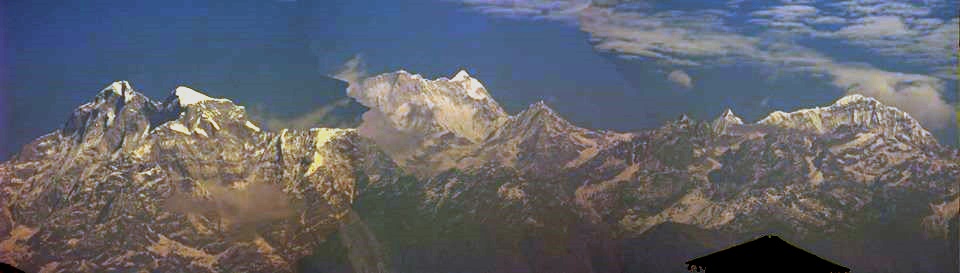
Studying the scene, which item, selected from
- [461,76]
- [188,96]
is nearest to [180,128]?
[188,96]

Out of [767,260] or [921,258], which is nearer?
[767,260]

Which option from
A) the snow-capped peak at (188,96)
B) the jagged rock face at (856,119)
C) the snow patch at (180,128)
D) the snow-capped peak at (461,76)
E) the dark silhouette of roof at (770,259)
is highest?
the snow-capped peak at (461,76)

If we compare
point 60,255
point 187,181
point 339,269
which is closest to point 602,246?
point 339,269

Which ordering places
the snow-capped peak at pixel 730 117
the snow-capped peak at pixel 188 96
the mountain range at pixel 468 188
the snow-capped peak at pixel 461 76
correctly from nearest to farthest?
the mountain range at pixel 468 188, the snow-capped peak at pixel 188 96, the snow-capped peak at pixel 461 76, the snow-capped peak at pixel 730 117

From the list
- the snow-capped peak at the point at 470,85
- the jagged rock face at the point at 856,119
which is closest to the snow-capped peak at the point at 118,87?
the snow-capped peak at the point at 470,85

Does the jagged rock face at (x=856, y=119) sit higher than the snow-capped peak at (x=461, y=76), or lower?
lower

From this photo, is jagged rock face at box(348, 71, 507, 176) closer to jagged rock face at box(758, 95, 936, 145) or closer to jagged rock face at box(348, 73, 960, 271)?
jagged rock face at box(348, 73, 960, 271)

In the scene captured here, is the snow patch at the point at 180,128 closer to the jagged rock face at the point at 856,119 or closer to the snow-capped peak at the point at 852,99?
the jagged rock face at the point at 856,119

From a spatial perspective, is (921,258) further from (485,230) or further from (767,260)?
(767,260)
